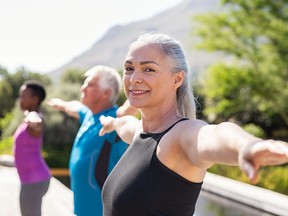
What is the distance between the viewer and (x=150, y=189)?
1625mm

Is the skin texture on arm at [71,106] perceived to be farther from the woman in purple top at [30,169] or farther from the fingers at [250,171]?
the fingers at [250,171]

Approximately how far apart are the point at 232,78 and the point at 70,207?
12100 mm

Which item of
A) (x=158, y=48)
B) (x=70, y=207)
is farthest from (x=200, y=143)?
(x=70, y=207)

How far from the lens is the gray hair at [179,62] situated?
5.96ft

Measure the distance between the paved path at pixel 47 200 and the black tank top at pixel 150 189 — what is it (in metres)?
4.63

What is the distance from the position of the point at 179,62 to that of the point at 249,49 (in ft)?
57.2

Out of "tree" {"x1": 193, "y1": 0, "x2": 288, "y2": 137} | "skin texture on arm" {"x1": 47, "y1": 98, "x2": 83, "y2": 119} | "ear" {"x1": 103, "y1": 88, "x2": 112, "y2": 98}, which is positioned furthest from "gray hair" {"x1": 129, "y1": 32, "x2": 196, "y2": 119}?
"tree" {"x1": 193, "y1": 0, "x2": 288, "y2": 137}

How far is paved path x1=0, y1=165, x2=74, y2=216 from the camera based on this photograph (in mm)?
6609

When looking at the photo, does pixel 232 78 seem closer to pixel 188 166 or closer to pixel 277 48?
pixel 277 48

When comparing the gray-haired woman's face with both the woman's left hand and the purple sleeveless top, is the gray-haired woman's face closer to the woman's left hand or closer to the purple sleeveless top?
the woman's left hand

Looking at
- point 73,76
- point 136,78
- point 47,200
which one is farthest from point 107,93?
point 73,76

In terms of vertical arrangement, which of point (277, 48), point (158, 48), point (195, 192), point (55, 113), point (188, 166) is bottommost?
point (55, 113)

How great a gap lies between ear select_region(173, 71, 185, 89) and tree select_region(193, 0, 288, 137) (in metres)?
15.9

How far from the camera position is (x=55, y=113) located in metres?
19.6
